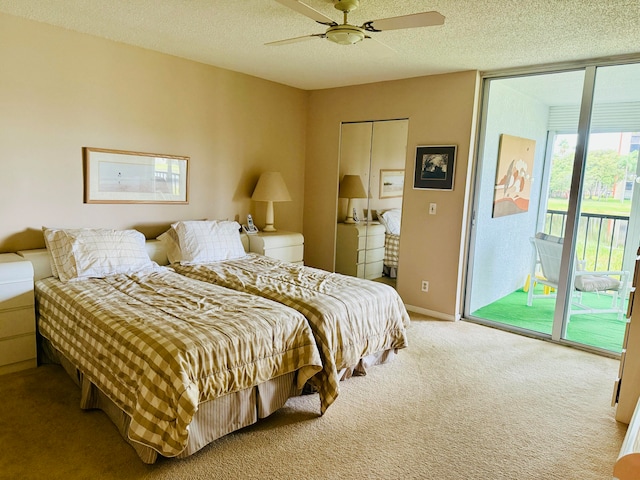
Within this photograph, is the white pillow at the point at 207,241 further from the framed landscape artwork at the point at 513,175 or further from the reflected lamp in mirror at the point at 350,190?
the framed landscape artwork at the point at 513,175

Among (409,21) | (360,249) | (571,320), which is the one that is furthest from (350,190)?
(409,21)

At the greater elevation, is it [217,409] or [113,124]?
[113,124]

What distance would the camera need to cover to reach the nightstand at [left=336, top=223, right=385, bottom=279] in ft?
15.8

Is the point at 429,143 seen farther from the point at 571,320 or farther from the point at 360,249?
the point at 571,320

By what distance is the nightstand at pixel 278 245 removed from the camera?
4.41 meters

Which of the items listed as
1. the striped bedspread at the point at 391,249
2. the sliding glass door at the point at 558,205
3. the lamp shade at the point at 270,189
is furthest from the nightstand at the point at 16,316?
the sliding glass door at the point at 558,205

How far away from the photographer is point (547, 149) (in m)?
4.38

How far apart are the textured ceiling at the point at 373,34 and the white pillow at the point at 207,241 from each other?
150cm

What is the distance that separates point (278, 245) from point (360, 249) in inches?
39.4

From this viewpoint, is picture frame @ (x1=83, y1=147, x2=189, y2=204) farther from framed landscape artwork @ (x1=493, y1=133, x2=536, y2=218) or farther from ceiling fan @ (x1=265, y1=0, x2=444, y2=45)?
framed landscape artwork @ (x1=493, y1=133, x2=536, y2=218)

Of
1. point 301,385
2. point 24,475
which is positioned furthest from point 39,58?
point 301,385

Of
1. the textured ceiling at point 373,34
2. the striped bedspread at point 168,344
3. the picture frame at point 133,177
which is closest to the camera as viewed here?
the striped bedspread at point 168,344

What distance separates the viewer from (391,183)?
4.60 m

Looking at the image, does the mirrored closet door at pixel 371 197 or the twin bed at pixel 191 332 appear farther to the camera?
the mirrored closet door at pixel 371 197
